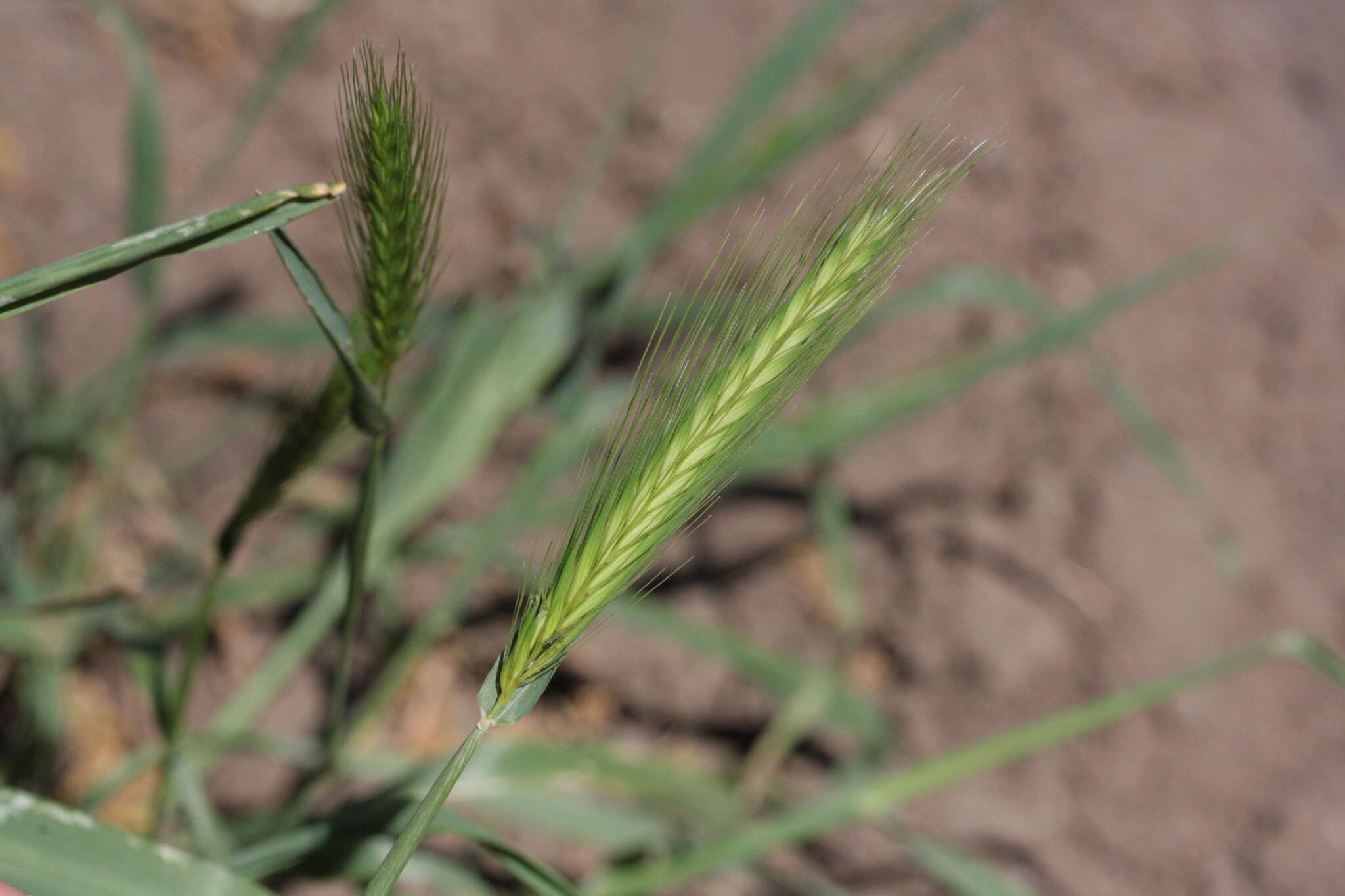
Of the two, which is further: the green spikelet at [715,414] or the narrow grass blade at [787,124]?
the narrow grass blade at [787,124]

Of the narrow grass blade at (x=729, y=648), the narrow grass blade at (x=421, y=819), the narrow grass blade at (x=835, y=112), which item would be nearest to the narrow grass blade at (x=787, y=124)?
the narrow grass blade at (x=835, y=112)

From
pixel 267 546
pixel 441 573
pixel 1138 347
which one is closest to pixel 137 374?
pixel 267 546

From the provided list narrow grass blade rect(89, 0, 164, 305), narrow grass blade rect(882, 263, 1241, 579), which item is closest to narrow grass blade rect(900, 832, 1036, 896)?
narrow grass blade rect(882, 263, 1241, 579)

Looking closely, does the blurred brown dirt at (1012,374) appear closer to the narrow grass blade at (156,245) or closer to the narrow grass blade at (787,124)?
the narrow grass blade at (787,124)

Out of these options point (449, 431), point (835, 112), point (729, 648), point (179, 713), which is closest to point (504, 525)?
point (449, 431)

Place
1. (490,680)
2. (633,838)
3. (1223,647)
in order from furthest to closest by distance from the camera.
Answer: (1223,647) < (633,838) < (490,680)

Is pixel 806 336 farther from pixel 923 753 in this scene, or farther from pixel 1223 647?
pixel 1223 647
